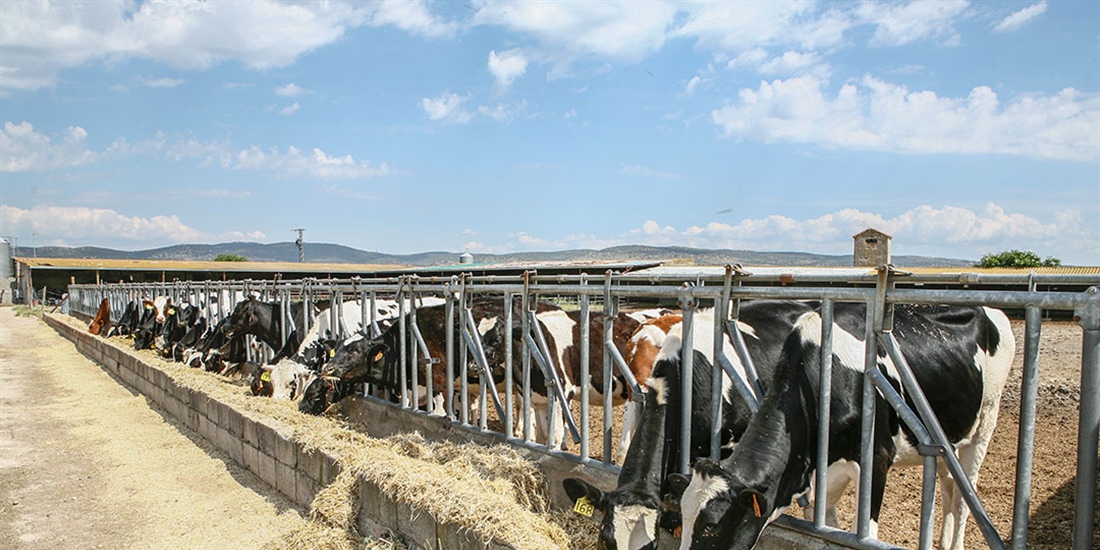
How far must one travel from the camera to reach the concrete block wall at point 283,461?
14.9ft

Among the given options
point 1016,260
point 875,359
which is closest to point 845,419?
point 875,359

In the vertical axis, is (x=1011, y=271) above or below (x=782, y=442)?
above

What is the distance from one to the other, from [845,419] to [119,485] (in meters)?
7.13

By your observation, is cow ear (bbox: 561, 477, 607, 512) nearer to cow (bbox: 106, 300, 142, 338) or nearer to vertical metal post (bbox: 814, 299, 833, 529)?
vertical metal post (bbox: 814, 299, 833, 529)

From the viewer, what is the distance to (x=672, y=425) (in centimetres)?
404

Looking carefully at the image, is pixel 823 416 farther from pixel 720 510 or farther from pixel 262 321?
pixel 262 321

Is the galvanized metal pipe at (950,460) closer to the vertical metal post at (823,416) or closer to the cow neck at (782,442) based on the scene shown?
the vertical metal post at (823,416)

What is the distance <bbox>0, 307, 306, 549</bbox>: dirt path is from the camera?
6070mm

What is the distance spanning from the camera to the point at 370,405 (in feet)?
25.7

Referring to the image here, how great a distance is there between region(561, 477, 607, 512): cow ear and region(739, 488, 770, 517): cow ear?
0.88 m

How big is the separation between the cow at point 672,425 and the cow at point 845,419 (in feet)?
1.32

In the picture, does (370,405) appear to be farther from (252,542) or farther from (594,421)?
(594,421)

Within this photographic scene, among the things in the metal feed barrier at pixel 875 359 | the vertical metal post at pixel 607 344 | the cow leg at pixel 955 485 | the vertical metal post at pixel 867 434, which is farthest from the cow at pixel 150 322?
the vertical metal post at pixel 867 434

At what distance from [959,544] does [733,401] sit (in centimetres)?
194
